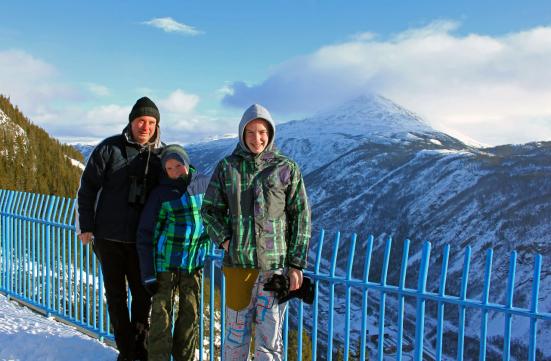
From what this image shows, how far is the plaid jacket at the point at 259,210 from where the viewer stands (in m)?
3.10

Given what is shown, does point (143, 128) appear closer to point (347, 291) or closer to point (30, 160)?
point (347, 291)

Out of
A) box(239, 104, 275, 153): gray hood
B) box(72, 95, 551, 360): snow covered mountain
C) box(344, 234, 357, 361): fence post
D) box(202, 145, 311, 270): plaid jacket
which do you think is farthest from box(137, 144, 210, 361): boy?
box(72, 95, 551, 360): snow covered mountain

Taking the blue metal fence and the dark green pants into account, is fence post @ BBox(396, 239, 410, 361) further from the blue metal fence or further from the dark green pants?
the dark green pants

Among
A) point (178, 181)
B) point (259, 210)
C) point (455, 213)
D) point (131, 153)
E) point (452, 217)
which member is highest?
point (131, 153)

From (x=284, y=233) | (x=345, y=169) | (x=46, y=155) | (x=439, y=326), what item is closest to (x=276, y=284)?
(x=284, y=233)

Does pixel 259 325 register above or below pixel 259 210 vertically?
below

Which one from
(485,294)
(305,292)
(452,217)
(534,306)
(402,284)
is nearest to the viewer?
(534,306)

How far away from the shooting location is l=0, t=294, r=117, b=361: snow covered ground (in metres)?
4.62

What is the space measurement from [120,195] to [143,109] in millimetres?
694

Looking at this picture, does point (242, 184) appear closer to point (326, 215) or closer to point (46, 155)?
point (46, 155)

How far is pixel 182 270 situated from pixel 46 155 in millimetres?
26541

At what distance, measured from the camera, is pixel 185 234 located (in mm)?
3633

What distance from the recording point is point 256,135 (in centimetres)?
309

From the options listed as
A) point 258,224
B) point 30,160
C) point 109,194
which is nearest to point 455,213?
point 30,160
